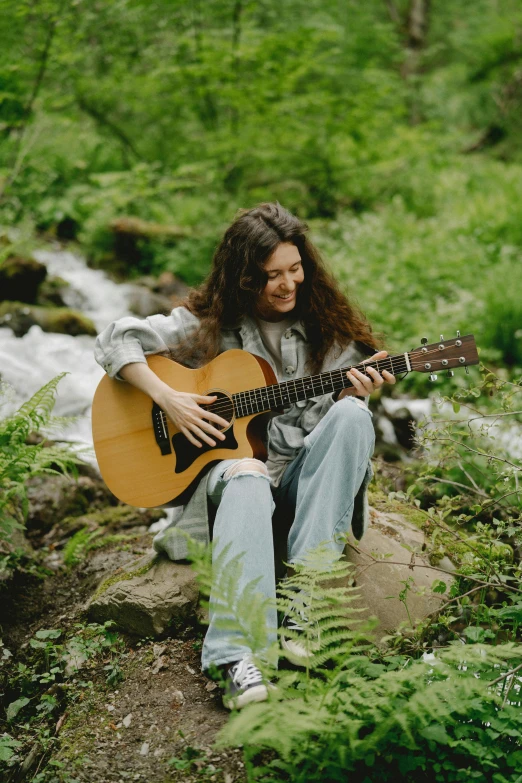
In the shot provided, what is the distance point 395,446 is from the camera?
5512 millimetres

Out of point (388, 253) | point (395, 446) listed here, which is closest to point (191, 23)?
point (388, 253)

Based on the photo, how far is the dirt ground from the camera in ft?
6.84

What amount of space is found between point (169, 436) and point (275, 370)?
21.5 inches

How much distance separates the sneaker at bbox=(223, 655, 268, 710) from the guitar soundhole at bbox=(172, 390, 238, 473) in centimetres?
84

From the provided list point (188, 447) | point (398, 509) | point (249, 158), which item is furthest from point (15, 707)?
point (249, 158)

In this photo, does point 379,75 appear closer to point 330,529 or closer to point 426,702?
point 330,529

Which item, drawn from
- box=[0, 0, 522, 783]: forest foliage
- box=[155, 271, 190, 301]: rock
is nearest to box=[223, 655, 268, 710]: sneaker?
box=[0, 0, 522, 783]: forest foliage

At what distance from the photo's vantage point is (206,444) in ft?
9.02

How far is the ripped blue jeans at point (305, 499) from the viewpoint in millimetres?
2309

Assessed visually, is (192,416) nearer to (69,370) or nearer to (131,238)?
(69,370)

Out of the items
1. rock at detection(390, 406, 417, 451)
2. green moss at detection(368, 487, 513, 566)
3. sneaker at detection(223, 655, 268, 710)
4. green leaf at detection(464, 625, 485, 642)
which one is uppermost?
sneaker at detection(223, 655, 268, 710)

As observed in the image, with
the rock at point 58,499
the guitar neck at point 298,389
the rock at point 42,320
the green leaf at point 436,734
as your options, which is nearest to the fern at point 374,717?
the green leaf at point 436,734

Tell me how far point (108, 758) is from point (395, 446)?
3.76m

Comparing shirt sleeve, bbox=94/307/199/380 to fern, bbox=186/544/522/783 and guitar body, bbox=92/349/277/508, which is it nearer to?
guitar body, bbox=92/349/277/508
